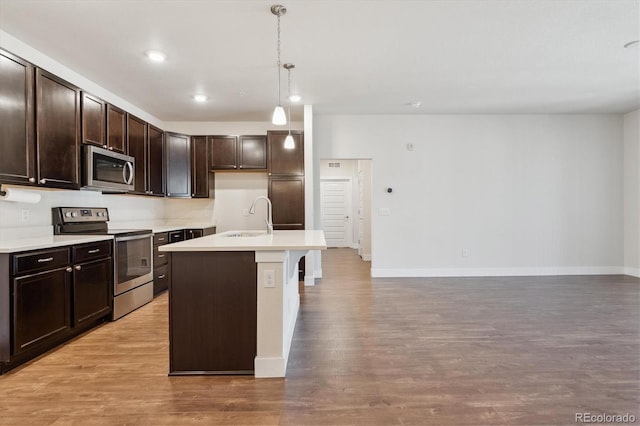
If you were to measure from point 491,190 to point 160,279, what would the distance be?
5.18 meters

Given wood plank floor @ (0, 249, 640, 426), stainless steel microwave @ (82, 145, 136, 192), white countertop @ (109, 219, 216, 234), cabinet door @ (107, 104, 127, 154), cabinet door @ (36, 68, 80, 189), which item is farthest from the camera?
white countertop @ (109, 219, 216, 234)

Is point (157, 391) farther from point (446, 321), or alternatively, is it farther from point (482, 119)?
point (482, 119)

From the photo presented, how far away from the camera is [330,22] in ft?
8.53

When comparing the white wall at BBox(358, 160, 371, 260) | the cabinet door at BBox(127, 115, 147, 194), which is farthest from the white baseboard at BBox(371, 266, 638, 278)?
the cabinet door at BBox(127, 115, 147, 194)

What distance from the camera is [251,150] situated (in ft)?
16.9

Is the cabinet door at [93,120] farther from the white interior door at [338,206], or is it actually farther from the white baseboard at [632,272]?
the white baseboard at [632,272]

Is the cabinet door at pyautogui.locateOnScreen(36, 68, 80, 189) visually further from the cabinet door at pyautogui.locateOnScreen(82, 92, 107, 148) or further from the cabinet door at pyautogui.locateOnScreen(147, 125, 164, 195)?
the cabinet door at pyautogui.locateOnScreen(147, 125, 164, 195)

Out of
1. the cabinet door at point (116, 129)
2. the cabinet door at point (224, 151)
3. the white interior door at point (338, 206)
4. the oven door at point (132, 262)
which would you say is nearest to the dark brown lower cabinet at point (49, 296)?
the oven door at point (132, 262)

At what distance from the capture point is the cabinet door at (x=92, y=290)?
9.09 ft

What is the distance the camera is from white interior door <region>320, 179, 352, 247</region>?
30.1 feet

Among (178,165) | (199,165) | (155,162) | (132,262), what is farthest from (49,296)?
(199,165)

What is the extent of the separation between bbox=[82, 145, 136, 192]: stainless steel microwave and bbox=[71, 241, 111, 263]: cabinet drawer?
62 centimetres

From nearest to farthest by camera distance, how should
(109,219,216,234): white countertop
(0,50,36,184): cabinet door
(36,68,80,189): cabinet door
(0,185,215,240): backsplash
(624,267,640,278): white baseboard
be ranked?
(0,50,36,184): cabinet door → (36,68,80,189): cabinet door → (0,185,215,240): backsplash → (109,219,216,234): white countertop → (624,267,640,278): white baseboard

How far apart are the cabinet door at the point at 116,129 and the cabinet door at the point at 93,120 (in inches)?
3.2
